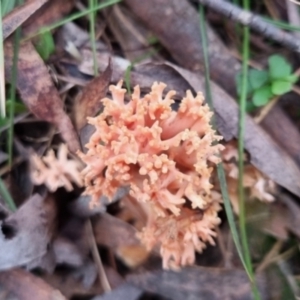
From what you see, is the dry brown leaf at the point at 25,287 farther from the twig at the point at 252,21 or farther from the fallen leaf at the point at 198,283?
the twig at the point at 252,21

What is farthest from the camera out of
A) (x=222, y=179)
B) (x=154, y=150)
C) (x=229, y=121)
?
(x=229, y=121)

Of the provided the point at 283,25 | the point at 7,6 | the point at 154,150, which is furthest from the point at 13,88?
the point at 283,25

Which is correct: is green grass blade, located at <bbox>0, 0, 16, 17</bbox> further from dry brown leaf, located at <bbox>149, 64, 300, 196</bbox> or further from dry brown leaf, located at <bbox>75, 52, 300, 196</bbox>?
dry brown leaf, located at <bbox>149, 64, 300, 196</bbox>

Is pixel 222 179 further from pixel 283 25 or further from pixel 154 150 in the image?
pixel 283 25

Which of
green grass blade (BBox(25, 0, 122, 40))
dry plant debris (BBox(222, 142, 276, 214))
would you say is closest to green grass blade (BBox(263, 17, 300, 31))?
dry plant debris (BBox(222, 142, 276, 214))

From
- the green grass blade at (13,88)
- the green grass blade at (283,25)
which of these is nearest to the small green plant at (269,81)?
the green grass blade at (283,25)

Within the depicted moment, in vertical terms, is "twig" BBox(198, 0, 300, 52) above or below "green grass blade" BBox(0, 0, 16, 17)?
below
